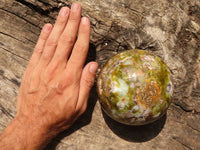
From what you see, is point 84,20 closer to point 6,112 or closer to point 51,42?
point 51,42

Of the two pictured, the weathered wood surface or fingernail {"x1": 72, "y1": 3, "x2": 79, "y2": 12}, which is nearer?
fingernail {"x1": 72, "y1": 3, "x2": 79, "y2": 12}

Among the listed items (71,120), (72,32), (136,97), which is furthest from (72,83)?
(136,97)

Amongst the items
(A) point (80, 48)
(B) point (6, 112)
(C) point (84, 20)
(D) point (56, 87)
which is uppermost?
(C) point (84, 20)

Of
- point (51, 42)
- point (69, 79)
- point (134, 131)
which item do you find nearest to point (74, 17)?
point (51, 42)

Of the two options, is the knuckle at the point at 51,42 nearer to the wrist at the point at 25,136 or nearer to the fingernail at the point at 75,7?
the fingernail at the point at 75,7

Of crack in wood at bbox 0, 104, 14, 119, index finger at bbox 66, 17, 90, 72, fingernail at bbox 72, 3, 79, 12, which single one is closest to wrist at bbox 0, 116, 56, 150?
crack in wood at bbox 0, 104, 14, 119

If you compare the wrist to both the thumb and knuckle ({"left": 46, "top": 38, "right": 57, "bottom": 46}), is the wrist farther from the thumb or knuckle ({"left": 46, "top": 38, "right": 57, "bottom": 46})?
knuckle ({"left": 46, "top": 38, "right": 57, "bottom": 46})
